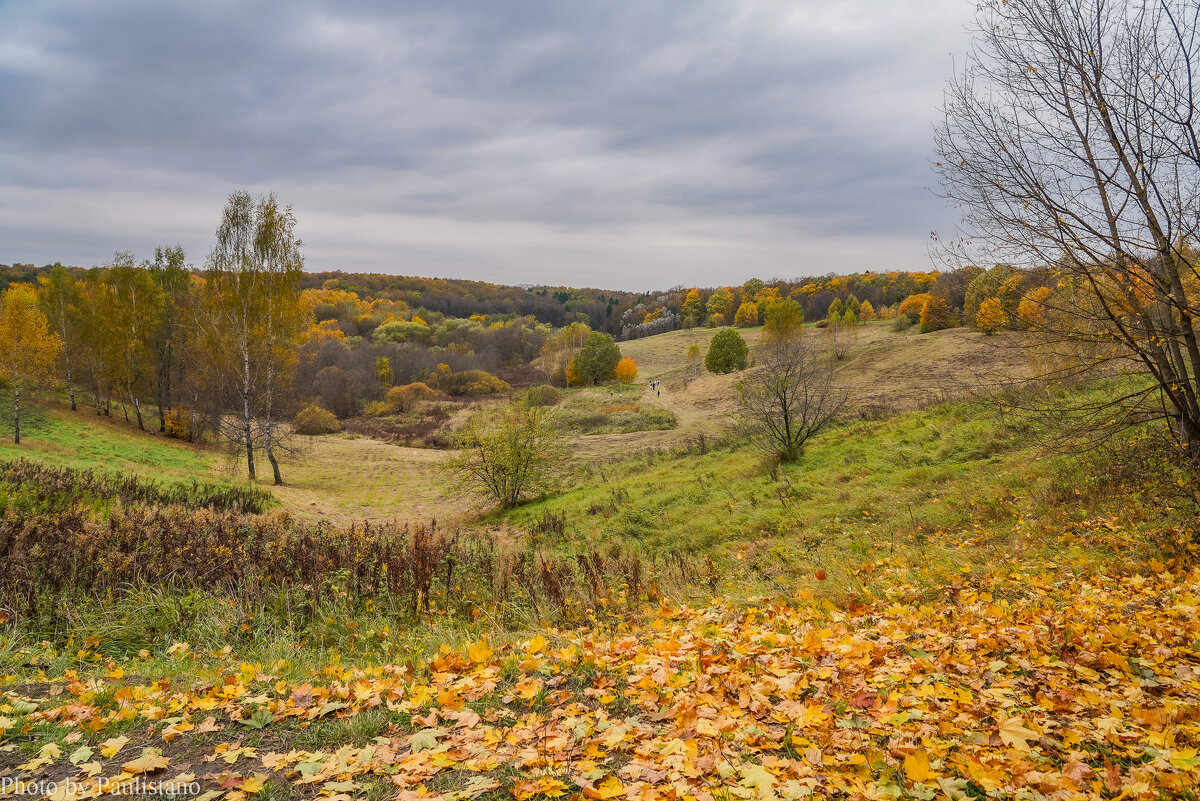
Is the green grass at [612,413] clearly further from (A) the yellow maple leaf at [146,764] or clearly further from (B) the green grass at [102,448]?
(A) the yellow maple leaf at [146,764]

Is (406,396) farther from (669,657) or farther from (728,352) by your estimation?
(669,657)

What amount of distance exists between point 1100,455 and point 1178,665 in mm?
8196

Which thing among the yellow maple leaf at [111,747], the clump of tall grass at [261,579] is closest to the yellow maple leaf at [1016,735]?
the clump of tall grass at [261,579]

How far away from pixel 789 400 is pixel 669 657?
1483 centimetres

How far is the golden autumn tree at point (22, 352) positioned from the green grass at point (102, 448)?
1205 mm

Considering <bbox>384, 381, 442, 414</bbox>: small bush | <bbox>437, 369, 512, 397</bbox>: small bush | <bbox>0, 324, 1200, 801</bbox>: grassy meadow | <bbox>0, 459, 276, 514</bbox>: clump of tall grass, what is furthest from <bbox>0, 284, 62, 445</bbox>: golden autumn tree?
<bbox>437, 369, 512, 397</bbox>: small bush

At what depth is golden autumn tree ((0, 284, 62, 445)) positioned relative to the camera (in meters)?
23.6

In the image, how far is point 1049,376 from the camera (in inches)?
324

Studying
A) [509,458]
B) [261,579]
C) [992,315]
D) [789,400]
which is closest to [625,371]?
[509,458]

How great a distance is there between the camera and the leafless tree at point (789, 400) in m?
17.8

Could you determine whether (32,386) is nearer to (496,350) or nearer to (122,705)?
(122,705)

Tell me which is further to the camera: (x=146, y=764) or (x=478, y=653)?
(x=478, y=653)

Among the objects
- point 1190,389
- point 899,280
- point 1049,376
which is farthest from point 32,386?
point 899,280

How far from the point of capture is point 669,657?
423 centimetres
